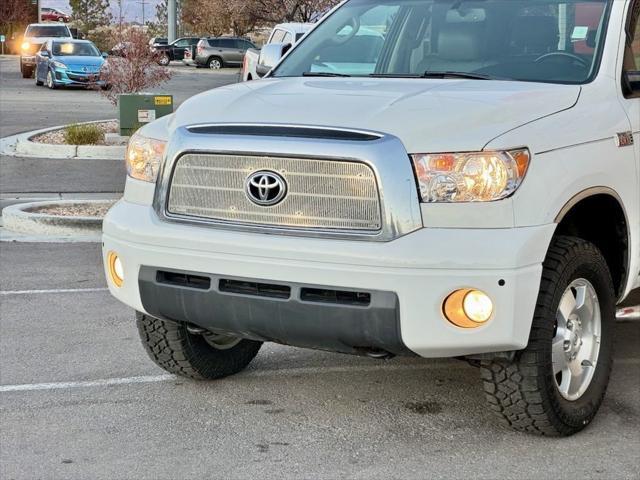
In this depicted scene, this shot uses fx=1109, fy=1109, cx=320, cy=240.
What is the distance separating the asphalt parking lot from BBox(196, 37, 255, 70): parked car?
43408 mm

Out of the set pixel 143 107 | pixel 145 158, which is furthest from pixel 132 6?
pixel 145 158

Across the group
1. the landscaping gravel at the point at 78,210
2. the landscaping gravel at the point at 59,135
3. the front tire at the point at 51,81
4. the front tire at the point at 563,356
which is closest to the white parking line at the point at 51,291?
the landscaping gravel at the point at 78,210

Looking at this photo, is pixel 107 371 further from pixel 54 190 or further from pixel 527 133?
pixel 54 190

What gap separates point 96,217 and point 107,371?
4.63 m

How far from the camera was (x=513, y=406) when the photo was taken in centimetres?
455

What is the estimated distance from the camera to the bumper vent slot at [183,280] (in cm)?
451

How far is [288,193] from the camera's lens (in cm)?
437

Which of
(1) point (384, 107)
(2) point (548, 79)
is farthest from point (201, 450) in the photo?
(2) point (548, 79)

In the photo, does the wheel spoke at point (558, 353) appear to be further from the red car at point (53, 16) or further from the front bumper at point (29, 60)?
the red car at point (53, 16)

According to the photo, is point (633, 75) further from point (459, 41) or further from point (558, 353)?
point (558, 353)

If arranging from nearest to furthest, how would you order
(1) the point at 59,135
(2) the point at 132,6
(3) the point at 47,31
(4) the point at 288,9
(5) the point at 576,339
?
(5) the point at 576,339 → (1) the point at 59,135 → (4) the point at 288,9 → (3) the point at 47,31 → (2) the point at 132,6

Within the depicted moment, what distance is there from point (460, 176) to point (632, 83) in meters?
1.51

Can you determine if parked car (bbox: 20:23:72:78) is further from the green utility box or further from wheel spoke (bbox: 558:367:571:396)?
wheel spoke (bbox: 558:367:571:396)

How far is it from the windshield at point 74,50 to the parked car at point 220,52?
17867mm
